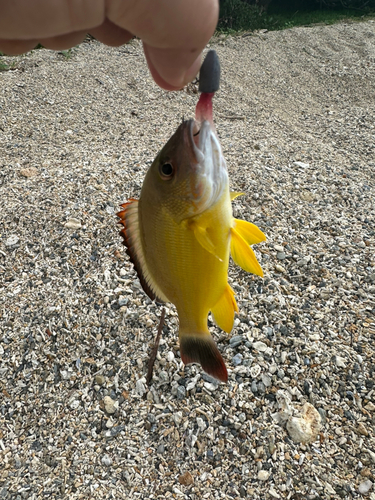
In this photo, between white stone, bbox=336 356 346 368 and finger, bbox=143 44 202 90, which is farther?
white stone, bbox=336 356 346 368

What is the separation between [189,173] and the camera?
2.73 ft

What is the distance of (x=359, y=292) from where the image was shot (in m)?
1.94

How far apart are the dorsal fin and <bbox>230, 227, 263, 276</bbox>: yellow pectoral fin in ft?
0.76

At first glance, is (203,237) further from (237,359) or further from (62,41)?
(237,359)

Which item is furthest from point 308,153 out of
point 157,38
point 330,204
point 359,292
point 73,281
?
point 157,38

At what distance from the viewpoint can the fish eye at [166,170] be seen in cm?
84

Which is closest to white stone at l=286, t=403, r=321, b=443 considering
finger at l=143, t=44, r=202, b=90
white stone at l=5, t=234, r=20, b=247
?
finger at l=143, t=44, r=202, b=90

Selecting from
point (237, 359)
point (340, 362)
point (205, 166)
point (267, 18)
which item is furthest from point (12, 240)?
point (267, 18)

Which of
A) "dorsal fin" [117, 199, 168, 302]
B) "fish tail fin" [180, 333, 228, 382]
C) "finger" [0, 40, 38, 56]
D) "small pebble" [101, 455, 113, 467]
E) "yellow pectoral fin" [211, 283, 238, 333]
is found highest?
"finger" [0, 40, 38, 56]

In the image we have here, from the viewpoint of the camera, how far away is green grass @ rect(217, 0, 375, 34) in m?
8.04

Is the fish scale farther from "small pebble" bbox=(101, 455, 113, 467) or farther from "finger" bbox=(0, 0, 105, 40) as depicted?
"small pebble" bbox=(101, 455, 113, 467)

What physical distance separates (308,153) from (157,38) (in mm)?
2852

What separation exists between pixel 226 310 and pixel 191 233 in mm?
275

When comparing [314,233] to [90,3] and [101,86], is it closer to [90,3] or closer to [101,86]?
[90,3]
